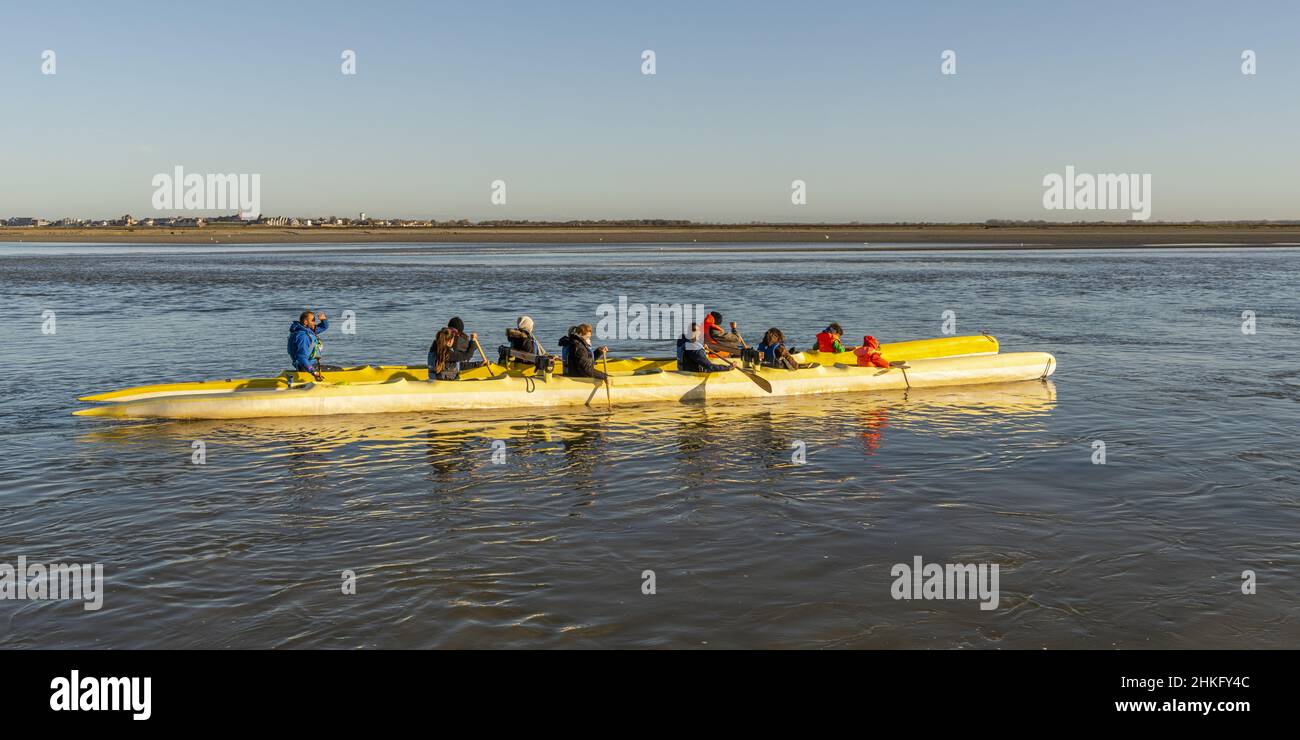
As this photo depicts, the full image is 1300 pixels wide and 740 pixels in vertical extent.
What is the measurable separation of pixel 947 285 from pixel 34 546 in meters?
42.3

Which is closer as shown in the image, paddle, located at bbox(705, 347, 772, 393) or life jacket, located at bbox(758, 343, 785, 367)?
paddle, located at bbox(705, 347, 772, 393)

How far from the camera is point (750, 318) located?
31219 mm

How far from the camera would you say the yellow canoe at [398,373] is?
49.8 ft

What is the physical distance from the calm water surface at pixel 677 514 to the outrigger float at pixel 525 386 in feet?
1.30

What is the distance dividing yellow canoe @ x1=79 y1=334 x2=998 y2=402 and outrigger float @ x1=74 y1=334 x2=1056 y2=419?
2 cm

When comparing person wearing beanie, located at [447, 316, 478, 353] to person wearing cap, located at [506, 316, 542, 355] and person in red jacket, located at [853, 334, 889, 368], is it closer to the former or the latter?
person wearing cap, located at [506, 316, 542, 355]

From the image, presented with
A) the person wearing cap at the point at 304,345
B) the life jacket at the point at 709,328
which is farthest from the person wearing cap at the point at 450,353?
the life jacket at the point at 709,328

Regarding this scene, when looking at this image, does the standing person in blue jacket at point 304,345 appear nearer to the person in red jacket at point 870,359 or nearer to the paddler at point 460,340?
the paddler at point 460,340

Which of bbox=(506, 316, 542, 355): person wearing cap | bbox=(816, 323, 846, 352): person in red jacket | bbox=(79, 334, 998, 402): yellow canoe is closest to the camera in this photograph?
bbox=(79, 334, 998, 402): yellow canoe

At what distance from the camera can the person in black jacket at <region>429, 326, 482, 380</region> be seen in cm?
1588

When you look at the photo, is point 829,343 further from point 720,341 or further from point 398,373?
point 398,373

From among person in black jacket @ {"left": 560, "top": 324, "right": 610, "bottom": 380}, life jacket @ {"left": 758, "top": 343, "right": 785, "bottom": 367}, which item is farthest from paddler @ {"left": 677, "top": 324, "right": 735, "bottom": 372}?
person in black jacket @ {"left": 560, "top": 324, "right": 610, "bottom": 380}

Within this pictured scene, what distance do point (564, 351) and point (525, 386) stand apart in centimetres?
102
